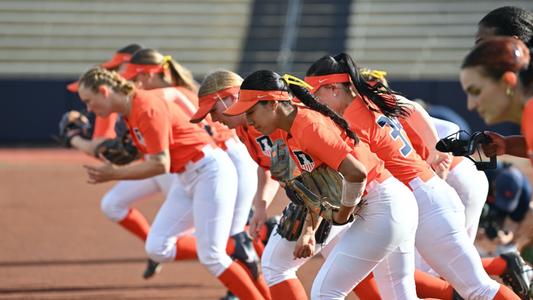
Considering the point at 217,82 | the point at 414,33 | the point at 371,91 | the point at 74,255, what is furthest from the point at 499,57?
the point at 414,33

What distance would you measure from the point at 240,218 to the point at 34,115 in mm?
14160

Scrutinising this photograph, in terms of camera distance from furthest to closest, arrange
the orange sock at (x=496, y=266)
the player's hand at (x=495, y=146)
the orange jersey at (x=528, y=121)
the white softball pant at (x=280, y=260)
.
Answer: the orange sock at (x=496, y=266), the white softball pant at (x=280, y=260), the player's hand at (x=495, y=146), the orange jersey at (x=528, y=121)

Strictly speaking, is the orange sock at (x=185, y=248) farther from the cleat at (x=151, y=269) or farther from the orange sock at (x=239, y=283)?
the orange sock at (x=239, y=283)

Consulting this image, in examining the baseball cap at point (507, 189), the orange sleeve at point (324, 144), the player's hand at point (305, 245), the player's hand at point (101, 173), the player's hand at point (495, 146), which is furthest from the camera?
the baseball cap at point (507, 189)

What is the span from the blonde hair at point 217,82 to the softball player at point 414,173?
89 cm

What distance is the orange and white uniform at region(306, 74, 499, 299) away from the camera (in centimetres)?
552

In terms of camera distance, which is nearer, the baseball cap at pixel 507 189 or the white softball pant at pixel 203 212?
the white softball pant at pixel 203 212

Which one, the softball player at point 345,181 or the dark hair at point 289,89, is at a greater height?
the dark hair at point 289,89

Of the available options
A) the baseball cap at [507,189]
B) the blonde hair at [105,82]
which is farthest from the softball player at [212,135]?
the baseball cap at [507,189]

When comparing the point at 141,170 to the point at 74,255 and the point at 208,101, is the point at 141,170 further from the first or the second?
the point at 74,255

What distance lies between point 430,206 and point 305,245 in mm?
770

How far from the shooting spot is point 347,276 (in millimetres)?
5285

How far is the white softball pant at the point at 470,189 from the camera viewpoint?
262 inches

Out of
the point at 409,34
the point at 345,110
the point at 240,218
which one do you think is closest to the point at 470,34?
the point at 409,34
